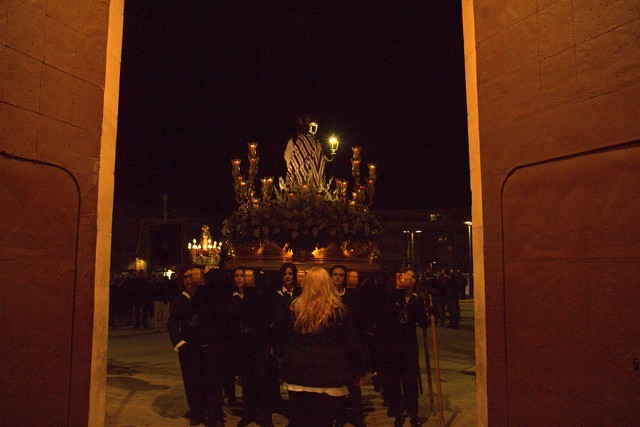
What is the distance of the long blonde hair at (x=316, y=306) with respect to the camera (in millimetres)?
3721

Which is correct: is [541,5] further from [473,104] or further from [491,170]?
[491,170]

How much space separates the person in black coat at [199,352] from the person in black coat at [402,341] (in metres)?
2.08

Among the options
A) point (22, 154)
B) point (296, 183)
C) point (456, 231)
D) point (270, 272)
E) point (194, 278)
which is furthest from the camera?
point (456, 231)

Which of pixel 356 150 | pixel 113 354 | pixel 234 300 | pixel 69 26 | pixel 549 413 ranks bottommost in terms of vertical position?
pixel 113 354

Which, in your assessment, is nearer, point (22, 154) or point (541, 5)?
point (22, 154)

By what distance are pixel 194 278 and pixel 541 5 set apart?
186 inches

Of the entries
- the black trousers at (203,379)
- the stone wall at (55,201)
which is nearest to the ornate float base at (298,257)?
the black trousers at (203,379)

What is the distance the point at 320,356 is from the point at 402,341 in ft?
9.44

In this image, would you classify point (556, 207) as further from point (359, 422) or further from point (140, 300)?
point (140, 300)

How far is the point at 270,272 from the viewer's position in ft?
32.8

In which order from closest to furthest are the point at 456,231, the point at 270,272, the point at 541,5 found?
the point at 541,5, the point at 270,272, the point at 456,231

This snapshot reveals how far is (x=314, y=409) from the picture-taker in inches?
148

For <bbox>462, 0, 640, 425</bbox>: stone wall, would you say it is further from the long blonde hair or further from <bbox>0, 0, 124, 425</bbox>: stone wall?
<bbox>0, 0, 124, 425</bbox>: stone wall

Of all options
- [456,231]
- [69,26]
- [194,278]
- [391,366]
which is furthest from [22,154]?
[456,231]
